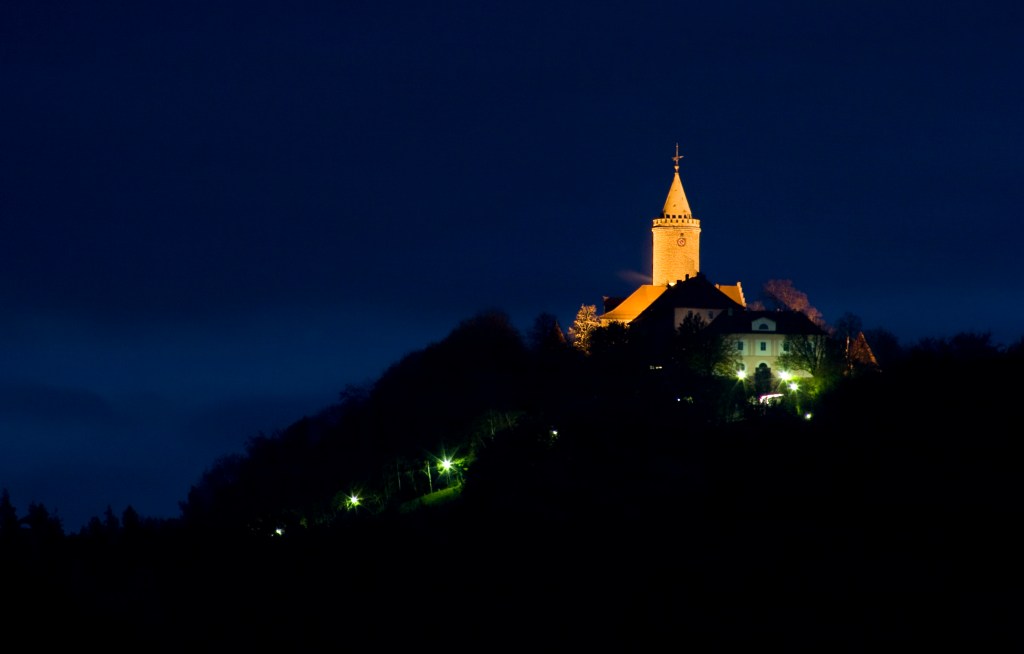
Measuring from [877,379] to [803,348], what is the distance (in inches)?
245

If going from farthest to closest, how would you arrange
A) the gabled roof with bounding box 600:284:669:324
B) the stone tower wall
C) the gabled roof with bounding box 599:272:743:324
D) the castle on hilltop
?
the stone tower wall → the gabled roof with bounding box 600:284:669:324 → the gabled roof with bounding box 599:272:743:324 → the castle on hilltop

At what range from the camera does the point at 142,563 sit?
64125 millimetres

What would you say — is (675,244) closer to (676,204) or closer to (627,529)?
(676,204)

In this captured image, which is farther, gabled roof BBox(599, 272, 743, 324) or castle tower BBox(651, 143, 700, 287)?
castle tower BBox(651, 143, 700, 287)

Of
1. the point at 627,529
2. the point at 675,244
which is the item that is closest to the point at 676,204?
the point at 675,244

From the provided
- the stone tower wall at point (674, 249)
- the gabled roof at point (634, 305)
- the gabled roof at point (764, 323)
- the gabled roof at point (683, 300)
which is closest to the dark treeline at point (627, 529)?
the gabled roof at point (764, 323)

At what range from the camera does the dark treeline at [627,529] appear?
45688 millimetres

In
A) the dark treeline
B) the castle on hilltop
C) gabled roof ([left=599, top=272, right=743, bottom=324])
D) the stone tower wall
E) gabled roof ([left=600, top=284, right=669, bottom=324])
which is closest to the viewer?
the dark treeline

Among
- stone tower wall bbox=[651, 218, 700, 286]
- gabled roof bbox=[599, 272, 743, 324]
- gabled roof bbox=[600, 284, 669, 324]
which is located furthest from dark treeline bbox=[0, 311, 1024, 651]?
stone tower wall bbox=[651, 218, 700, 286]

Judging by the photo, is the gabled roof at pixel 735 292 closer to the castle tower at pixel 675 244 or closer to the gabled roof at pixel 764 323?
the castle tower at pixel 675 244

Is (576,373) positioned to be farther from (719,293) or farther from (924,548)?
(924,548)

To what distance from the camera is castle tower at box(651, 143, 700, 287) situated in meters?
78.6

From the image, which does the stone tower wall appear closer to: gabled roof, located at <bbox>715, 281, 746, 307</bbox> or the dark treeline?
gabled roof, located at <bbox>715, 281, 746, 307</bbox>

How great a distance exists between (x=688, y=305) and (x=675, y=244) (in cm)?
957
